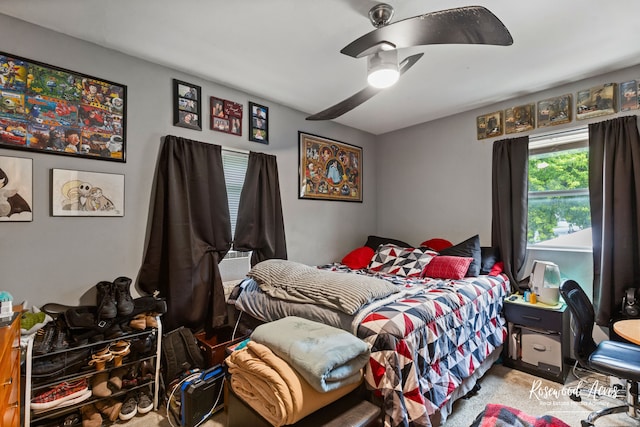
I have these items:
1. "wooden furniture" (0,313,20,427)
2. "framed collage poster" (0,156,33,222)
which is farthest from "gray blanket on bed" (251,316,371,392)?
"framed collage poster" (0,156,33,222)

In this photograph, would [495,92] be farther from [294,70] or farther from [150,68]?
[150,68]

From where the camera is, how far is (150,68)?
93.3 inches

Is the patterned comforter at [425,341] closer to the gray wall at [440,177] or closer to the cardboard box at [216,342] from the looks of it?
the cardboard box at [216,342]

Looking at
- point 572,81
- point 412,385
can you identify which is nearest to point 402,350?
point 412,385

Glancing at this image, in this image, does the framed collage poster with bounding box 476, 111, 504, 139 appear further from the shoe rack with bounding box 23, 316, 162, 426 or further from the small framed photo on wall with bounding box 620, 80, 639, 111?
the shoe rack with bounding box 23, 316, 162, 426

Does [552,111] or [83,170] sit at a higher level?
[552,111]

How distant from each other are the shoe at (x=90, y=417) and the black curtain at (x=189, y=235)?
2.06 ft

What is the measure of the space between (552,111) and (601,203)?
93 centimetres

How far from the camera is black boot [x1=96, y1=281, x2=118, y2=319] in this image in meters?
1.86

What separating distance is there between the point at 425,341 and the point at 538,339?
4.71 feet

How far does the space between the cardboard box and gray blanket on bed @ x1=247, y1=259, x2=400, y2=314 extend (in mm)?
520

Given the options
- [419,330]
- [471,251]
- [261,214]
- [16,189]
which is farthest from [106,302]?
[471,251]

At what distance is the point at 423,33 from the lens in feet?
4.77

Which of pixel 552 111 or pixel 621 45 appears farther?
pixel 552 111
